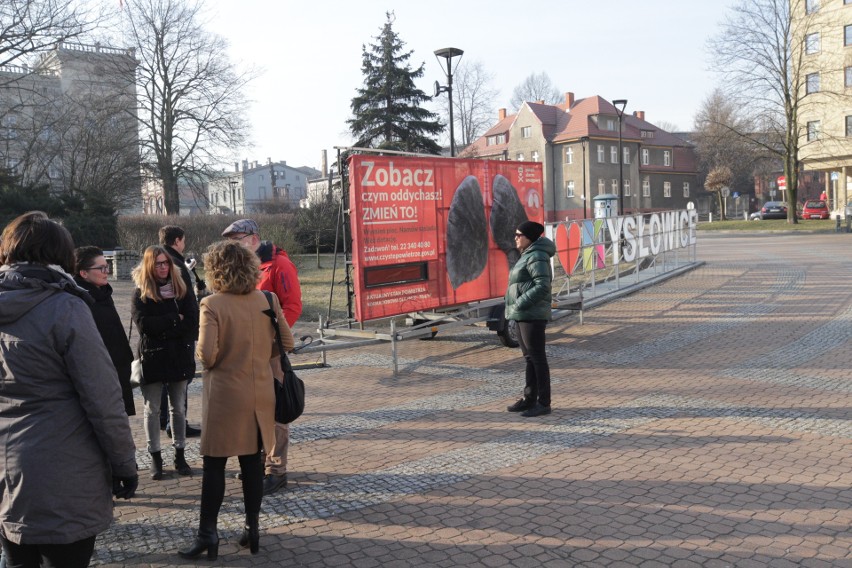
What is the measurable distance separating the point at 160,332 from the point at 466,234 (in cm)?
595

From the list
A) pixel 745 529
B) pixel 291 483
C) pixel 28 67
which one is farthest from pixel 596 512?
pixel 28 67

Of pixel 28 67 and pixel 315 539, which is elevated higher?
pixel 28 67

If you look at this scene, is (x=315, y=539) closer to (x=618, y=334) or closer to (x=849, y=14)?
(x=618, y=334)

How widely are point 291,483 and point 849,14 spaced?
5475cm

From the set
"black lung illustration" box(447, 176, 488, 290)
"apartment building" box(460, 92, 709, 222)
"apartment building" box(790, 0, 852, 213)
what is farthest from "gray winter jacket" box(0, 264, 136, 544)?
"apartment building" box(460, 92, 709, 222)

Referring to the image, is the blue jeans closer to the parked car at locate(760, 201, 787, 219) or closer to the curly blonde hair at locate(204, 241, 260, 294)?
the curly blonde hair at locate(204, 241, 260, 294)

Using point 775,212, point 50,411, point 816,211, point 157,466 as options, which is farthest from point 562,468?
point 775,212

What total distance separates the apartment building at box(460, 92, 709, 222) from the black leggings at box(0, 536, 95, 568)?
201 ft

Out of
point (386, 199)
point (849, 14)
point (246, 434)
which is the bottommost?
point (246, 434)

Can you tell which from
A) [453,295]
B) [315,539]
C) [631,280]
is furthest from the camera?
[631,280]

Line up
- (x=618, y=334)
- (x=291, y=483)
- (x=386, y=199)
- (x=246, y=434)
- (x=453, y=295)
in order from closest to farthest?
(x=246, y=434) < (x=291, y=483) < (x=386, y=199) < (x=453, y=295) < (x=618, y=334)

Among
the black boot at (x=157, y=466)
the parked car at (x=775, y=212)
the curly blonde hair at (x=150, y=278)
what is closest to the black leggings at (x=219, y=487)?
the black boot at (x=157, y=466)

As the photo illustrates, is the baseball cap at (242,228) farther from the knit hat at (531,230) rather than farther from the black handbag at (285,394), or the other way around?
the knit hat at (531,230)

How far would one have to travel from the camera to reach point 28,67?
26625mm
